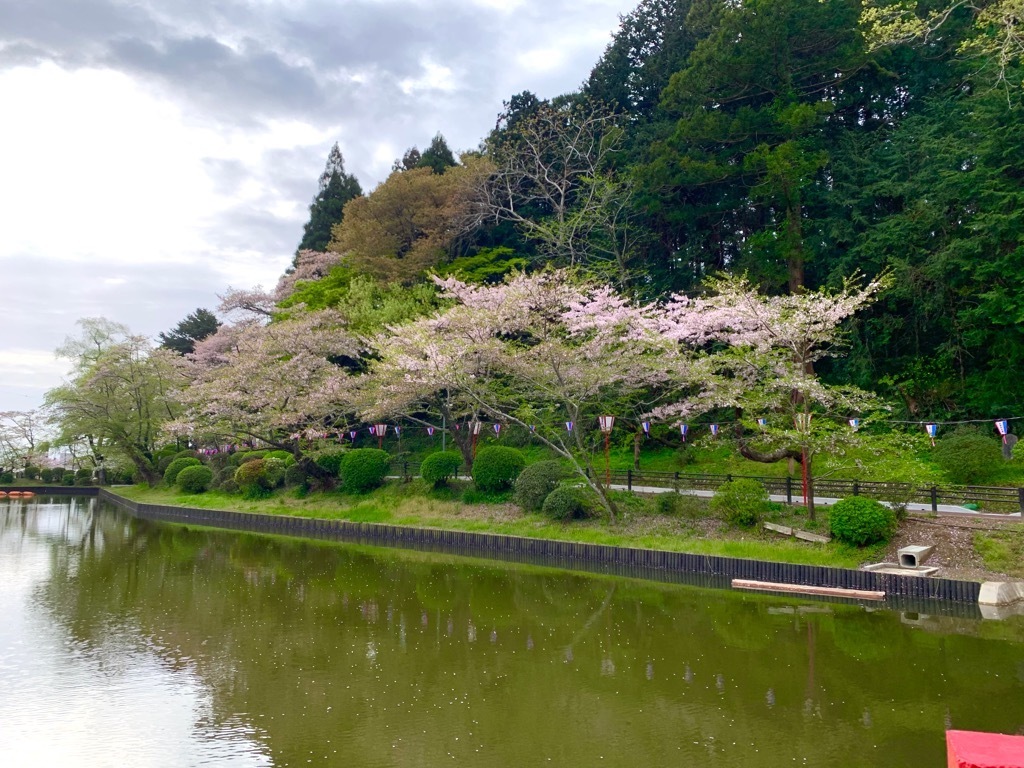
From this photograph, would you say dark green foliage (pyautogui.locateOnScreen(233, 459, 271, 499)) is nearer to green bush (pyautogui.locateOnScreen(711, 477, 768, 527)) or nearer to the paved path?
the paved path

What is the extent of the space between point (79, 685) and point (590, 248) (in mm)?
28790

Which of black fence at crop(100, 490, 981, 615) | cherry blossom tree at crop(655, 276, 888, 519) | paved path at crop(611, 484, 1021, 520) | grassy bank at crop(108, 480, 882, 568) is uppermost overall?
cherry blossom tree at crop(655, 276, 888, 519)

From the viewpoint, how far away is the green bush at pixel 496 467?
23828 millimetres

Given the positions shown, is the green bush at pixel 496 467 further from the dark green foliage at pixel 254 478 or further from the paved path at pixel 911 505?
the dark green foliage at pixel 254 478

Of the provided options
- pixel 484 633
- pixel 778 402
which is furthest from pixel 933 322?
pixel 484 633

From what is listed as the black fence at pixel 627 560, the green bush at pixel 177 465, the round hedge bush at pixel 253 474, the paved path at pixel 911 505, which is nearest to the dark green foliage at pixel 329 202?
the green bush at pixel 177 465

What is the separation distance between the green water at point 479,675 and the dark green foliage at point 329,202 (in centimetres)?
4112

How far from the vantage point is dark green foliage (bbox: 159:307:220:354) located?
58.7 meters

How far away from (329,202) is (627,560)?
4443cm

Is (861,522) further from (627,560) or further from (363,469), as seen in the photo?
(363,469)

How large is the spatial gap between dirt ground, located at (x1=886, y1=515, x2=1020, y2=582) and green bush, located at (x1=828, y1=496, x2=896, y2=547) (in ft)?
1.27

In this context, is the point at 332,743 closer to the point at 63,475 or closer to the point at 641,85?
the point at 641,85

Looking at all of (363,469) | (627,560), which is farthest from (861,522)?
(363,469)

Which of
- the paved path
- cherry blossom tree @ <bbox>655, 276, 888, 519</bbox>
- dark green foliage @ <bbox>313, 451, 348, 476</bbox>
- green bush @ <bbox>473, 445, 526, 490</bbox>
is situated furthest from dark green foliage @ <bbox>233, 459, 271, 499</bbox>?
cherry blossom tree @ <bbox>655, 276, 888, 519</bbox>
